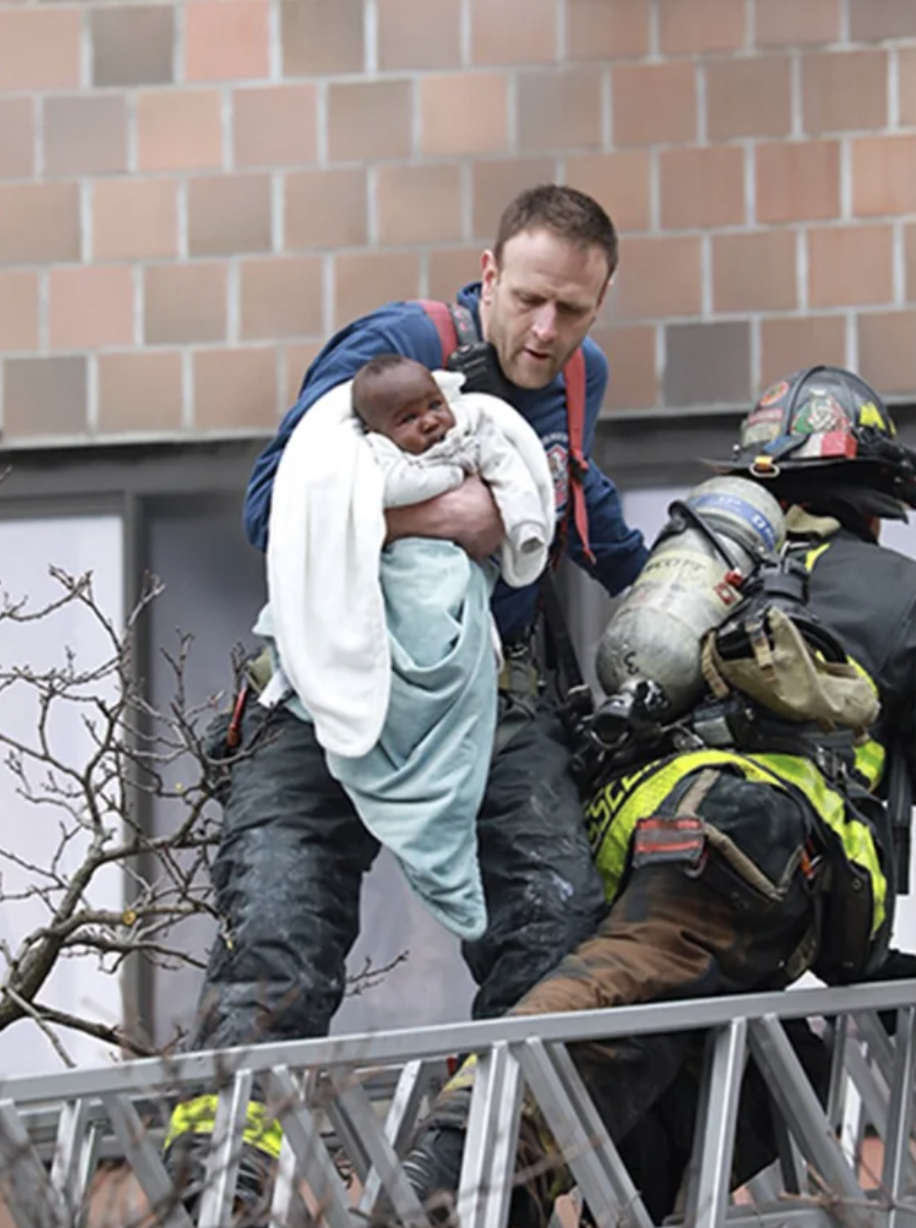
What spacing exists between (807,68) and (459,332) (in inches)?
178

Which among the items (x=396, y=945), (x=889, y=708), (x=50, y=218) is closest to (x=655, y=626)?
(x=889, y=708)

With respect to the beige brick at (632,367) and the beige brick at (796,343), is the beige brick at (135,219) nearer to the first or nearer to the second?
the beige brick at (632,367)

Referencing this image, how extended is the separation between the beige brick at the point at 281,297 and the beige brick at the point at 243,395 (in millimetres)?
79

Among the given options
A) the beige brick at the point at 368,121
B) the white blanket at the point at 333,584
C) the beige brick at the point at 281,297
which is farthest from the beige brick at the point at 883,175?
the white blanket at the point at 333,584

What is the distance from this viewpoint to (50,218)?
422 inches

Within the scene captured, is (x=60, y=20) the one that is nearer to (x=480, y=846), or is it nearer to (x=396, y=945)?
(x=396, y=945)

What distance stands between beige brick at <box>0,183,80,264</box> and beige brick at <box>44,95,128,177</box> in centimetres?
8

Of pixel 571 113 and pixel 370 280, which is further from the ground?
pixel 571 113

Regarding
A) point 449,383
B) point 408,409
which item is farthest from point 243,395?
point 408,409

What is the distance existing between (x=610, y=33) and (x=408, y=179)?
87 cm

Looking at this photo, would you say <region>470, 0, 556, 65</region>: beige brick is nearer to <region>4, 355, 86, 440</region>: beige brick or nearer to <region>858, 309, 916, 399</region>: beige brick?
<region>858, 309, 916, 399</region>: beige brick

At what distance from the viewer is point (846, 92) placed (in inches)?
410

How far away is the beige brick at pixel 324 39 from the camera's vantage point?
10648mm

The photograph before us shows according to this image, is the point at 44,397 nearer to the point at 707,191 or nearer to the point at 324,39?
the point at 324,39
